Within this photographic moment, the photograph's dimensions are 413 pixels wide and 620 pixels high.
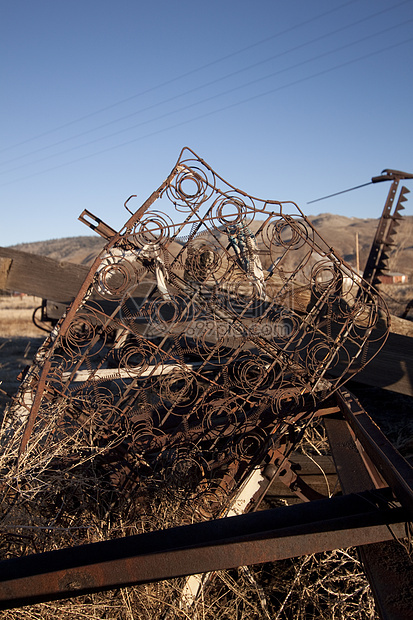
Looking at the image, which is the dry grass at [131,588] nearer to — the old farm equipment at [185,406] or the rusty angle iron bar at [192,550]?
the old farm equipment at [185,406]

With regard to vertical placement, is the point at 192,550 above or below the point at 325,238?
below

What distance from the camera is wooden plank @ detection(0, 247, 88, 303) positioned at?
4004mm

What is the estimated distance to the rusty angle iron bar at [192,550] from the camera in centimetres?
128

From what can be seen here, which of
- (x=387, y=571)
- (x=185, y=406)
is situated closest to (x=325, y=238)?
(x=185, y=406)

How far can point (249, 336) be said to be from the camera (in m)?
2.75

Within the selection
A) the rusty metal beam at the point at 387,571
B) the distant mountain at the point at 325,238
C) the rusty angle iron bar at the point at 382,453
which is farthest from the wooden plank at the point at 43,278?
the distant mountain at the point at 325,238

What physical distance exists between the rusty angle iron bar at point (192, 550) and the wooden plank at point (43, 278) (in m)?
2.90

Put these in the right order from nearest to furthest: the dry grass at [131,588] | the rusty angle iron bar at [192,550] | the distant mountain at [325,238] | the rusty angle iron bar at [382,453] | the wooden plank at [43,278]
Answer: the rusty angle iron bar at [192,550] < the rusty angle iron bar at [382,453] < the dry grass at [131,588] < the wooden plank at [43,278] < the distant mountain at [325,238]

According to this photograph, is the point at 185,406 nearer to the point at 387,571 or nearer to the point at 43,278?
the point at 387,571

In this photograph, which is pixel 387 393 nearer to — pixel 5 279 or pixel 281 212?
pixel 281 212

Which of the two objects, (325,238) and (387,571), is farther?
(325,238)

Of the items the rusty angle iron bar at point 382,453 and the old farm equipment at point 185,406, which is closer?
the rusty angle iron bar at point 382,453

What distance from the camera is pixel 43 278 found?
4078 mm

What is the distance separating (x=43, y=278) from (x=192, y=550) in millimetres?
3264
